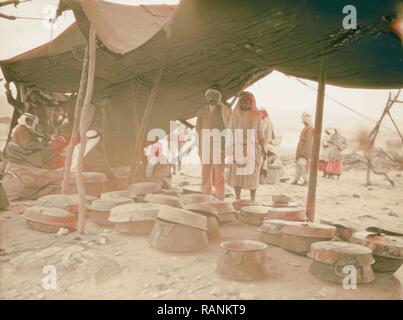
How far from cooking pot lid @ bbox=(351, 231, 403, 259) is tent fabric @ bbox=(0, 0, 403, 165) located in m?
2.14

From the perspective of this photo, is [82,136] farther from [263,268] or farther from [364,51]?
[364,51]

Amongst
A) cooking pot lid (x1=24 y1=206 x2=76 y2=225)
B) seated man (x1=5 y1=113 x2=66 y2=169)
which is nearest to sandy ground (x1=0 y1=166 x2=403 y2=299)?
cooking pot lid (x1=24 y1=206 x2=76 y2=225)

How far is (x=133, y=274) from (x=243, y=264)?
1011 mm

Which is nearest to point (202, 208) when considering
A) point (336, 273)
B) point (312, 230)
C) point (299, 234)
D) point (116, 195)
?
point (299, 234)

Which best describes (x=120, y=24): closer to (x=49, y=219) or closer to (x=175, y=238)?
(x=49, y=219)

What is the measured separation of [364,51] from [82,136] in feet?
12.6

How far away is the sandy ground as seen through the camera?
2.86 metres

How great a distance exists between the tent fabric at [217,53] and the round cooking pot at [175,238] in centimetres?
207

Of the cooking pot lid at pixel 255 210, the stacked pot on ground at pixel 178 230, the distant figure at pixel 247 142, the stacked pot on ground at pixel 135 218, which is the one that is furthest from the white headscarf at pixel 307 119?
the stacked pot on ground at pixel 178 230

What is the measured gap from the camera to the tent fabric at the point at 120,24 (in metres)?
3.87

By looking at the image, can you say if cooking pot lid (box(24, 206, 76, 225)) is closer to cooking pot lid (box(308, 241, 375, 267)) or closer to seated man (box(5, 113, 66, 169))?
seated man (box(5, 113, 66, 169))

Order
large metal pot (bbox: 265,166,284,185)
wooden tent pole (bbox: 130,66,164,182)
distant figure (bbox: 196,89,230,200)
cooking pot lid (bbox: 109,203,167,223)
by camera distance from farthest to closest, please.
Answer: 1. large metal pot (bbox: 265,166,284,185)
2. distant figure (bbox: 196,89,230,200)
3. wooden tent pole (bbox: 130,66,164,182)
4. cooking pot lid (bbox: 109,203,167,223)

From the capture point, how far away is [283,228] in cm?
371
